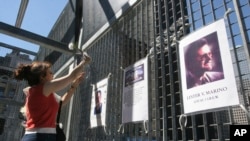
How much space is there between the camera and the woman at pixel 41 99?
6.67ft

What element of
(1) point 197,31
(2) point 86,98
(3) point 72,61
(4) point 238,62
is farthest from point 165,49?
(3) point 72,61

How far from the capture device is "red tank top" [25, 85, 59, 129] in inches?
81.0

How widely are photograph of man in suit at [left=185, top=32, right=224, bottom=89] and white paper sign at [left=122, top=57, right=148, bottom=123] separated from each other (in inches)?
29.6

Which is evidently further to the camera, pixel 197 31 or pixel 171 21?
pixel 171 21

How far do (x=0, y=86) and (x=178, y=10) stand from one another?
679 centimetres

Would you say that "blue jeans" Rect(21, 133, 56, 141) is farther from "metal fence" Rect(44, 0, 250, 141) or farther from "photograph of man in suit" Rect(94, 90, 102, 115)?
"photograph of man in suit" Rect(94, 90, 102, 115)

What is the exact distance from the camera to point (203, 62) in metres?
2.34

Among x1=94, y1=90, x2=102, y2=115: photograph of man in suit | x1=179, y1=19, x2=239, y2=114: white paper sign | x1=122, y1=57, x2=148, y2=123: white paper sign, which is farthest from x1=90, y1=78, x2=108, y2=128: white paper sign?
x1=179, y1=19, x2=239, y2=114: white paper sign

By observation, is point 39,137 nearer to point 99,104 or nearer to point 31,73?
point 31,73

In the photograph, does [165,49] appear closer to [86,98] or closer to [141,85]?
[141,85]

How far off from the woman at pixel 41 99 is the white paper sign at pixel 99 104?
1810mm

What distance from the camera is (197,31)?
251cm

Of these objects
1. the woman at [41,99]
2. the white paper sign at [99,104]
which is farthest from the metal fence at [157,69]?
the woman at [41,99]

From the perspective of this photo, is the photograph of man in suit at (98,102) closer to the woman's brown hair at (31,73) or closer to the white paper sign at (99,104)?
the white paper sign at (99,104)
